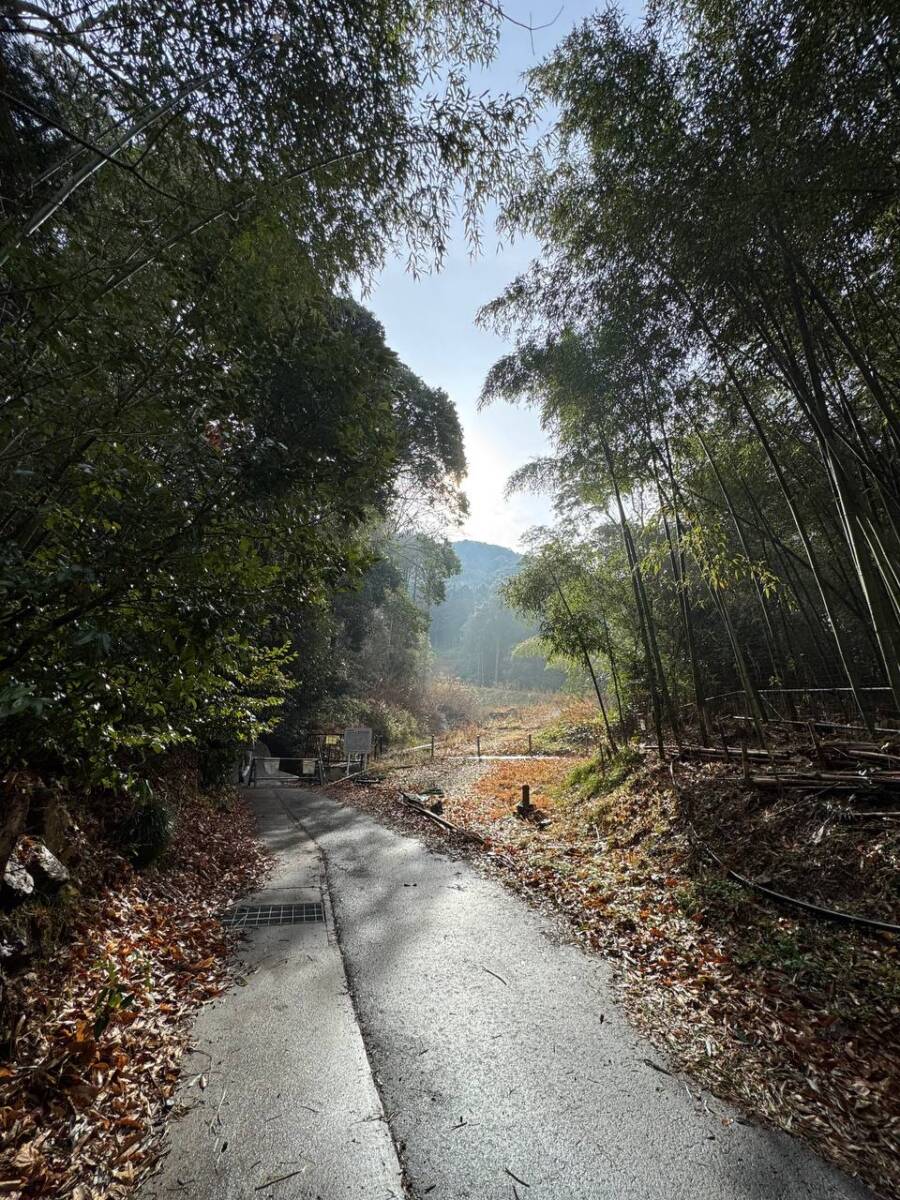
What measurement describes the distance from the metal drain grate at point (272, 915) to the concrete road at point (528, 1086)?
379mm

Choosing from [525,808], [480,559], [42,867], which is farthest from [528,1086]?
[480,559]

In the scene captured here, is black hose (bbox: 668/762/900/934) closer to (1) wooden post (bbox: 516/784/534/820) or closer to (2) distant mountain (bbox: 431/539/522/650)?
(1) wooden post (bbox: 516/784/534/820)

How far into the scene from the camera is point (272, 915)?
379cm

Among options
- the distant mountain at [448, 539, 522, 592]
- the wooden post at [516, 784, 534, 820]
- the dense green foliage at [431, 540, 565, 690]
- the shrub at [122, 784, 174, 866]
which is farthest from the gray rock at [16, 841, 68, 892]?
the distant mountain at [448, 539, 522, 592]

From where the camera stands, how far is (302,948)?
3.24 metres

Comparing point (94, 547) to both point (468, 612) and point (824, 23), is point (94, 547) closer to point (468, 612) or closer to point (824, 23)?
point (824, 23)

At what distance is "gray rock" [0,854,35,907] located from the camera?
92.9 inches

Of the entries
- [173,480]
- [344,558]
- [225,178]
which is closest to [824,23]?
[225,178]

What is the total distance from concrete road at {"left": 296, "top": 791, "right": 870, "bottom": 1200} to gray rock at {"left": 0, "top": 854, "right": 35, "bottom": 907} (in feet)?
5.97

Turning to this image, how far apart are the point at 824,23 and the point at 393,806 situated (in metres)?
9.15

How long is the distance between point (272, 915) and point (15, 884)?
6.26 feet

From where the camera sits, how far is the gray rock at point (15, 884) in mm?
2359

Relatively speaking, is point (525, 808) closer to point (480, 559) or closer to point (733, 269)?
point (733, 269)

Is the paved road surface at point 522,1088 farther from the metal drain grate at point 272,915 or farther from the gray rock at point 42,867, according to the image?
the gray rock at point 42,867
